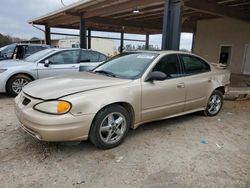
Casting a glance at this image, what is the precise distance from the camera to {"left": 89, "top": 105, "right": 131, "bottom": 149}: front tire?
3314 millimetres

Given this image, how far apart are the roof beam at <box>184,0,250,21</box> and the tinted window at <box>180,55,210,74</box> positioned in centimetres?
370

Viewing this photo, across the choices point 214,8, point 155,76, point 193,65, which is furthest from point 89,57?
point 214,8

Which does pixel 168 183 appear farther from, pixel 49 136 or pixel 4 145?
pixel 4 145

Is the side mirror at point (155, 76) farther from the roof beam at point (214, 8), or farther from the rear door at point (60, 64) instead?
the roof beam at point (214, 8)

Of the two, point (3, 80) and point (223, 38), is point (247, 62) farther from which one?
point (3, 80)

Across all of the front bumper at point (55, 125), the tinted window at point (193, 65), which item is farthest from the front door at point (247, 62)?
the front bumper at point (55, 125)

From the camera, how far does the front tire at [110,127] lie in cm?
331

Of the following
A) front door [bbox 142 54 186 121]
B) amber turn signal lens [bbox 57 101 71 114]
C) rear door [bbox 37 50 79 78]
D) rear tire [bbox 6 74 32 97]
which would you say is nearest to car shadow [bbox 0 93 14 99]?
rear tire [bbox 6 74 32 97]

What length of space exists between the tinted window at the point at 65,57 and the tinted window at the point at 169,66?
4.09m

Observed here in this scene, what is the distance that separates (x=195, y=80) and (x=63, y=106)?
289cm

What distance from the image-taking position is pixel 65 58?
750 cm

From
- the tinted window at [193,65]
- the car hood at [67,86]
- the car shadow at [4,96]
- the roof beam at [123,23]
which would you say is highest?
the roof beam at [123,23]

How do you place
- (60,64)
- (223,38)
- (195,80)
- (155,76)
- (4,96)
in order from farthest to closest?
(223,38) → (60,64) → (4,96) → (195,80) → (155,76)

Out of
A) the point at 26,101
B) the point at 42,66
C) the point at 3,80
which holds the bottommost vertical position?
the point at 3,80
